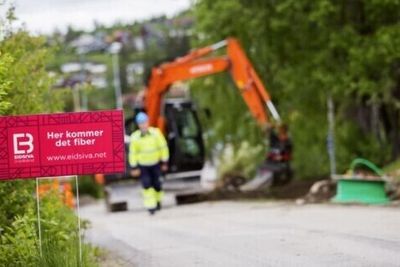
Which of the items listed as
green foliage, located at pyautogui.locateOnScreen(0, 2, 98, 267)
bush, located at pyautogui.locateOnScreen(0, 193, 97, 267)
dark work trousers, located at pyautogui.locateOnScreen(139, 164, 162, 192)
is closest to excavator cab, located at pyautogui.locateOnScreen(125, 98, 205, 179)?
dark work trousers, located at pyautogui.locateOnScreen(139, 164, 162, 192)

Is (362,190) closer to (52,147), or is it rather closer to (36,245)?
(36,245)

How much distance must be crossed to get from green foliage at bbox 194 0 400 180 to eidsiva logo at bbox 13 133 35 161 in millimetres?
14800

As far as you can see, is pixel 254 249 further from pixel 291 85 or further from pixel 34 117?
pixel 291 85

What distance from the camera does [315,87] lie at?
26.7m

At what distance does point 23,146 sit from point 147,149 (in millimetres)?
9781

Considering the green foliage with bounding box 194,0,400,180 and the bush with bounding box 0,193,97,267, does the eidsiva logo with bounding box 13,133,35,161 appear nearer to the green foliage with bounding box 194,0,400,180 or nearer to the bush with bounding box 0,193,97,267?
the bush with bounding box 0,193,97,267

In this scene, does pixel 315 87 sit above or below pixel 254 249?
above

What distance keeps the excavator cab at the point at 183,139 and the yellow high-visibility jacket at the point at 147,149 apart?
6.44 metres

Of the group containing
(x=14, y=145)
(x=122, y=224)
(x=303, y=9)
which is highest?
(x=303, y=9)

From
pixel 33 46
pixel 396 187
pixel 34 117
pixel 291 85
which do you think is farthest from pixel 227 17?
pixel 34 117

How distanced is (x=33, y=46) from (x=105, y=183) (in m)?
12.2

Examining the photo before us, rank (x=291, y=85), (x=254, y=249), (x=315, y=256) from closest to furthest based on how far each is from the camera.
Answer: (x=315, y=256)
(x=254, y=249)
(x=291, y=85)

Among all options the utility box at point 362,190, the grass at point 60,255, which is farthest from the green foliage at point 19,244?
the utility box at point 362,190

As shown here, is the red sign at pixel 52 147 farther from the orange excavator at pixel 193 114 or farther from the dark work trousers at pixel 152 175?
the orange excavator at pixel 193 114
